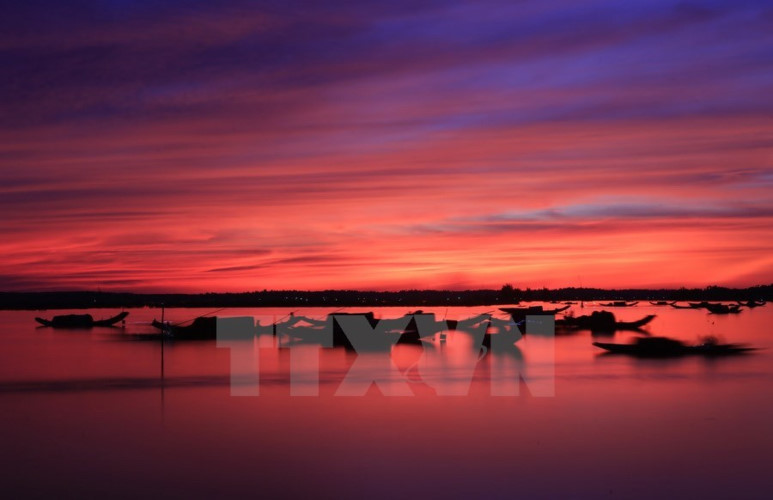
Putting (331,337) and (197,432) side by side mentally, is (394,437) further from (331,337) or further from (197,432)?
(331,337)

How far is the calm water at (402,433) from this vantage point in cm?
1181

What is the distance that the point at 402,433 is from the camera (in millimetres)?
15359

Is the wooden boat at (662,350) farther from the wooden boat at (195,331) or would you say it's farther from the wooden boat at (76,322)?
the wooden boat at (76,322)

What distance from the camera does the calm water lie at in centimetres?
1181

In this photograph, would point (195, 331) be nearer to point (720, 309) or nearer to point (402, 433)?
point (402, 433)

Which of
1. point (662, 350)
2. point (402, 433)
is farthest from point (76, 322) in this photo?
point (402, 433)

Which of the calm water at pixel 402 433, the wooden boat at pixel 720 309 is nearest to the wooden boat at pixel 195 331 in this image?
the calm water at pixel 402 433

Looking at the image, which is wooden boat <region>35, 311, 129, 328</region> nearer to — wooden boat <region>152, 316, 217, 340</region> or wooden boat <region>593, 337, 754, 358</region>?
wooden boat <region>152, 316, 217, 340</region>

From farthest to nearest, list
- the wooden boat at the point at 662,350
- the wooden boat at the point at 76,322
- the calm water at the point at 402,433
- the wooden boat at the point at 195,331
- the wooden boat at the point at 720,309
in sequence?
the wooden boat at the point at 720,309
the wooden boat at the point at 76,322
the wooden boat at the point at 195,331
the wooden boat at the point at 662,350
the calm water at the point at 402,433

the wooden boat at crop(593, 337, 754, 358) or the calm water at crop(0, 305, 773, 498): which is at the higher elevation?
the wooden boat at crop(593, 337, 754, 358)

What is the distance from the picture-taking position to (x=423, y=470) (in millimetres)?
12391

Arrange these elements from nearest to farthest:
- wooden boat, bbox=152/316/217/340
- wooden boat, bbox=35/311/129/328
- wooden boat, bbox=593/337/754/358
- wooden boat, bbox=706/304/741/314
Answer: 1. wooden boat, bbox=593/337/754/358
2. wooden boat, bbox=152/316/217/340
3. wooden boat, bbox=35/311/129/328
4. wooden boat, bbox=706/304/741/314

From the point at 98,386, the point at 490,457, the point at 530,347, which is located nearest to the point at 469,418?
the point at 490,457

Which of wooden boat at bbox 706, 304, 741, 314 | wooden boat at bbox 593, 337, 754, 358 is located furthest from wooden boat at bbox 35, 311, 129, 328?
wooden boat at bbox 706, 304, 741, 314
